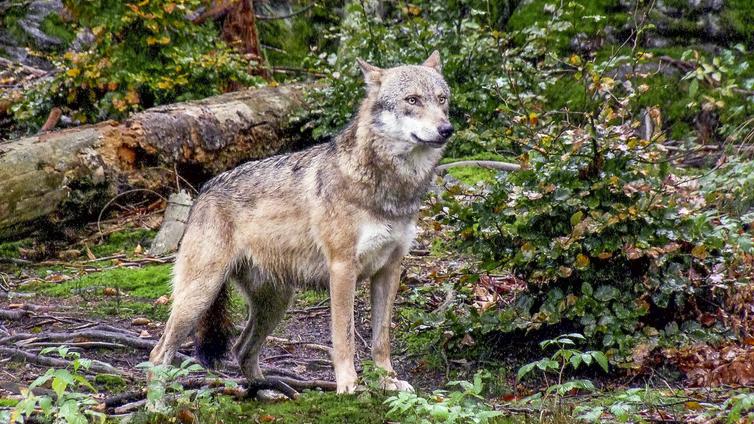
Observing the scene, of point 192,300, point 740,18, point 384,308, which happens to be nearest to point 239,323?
point 192,300

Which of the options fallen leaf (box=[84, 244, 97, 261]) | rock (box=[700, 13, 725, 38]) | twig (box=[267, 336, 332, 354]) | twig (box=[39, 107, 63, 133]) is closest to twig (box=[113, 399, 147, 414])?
twig (box=[267, 336, 332, 354])

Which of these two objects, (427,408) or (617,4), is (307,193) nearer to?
(427,408)

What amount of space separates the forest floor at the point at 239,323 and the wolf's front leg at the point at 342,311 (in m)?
0.15

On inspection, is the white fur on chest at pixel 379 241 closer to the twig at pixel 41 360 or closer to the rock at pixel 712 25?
the twig at pixel 41 360

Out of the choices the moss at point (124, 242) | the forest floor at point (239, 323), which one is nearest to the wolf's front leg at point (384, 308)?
the forest floor at point (239, 323)

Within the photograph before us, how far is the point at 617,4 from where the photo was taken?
1215 centimetres

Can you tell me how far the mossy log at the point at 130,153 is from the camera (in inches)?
327

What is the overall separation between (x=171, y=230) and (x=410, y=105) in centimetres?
428

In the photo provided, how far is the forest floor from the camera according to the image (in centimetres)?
456

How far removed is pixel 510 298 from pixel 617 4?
670 cm

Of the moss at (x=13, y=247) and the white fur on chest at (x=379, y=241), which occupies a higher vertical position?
the white fur on chest at (x=379, y=241)

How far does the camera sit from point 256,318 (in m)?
6.16

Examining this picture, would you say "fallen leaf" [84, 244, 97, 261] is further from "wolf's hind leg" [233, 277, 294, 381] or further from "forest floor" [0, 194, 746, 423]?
"wolf's hind leg" [233, 277, 294, 381]

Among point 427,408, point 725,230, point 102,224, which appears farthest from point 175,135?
point 427,408
